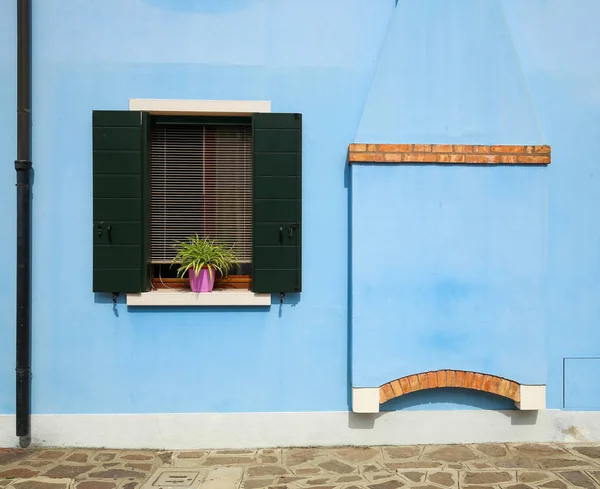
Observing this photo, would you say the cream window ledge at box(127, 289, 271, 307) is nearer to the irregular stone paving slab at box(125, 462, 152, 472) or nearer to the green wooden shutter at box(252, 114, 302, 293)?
the green wooden shutter at box(252, 114, 302, 293)

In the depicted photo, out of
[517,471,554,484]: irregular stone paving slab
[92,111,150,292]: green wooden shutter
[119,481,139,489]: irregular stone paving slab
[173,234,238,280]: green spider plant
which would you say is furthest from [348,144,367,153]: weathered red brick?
[119,481,139,489]: irregular stone paving slab

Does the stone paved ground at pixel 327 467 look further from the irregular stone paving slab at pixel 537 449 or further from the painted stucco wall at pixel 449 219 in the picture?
the painted stucco wall at pixel 449 219

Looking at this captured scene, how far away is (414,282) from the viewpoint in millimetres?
4012

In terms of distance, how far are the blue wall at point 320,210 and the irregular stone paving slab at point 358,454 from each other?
38cm

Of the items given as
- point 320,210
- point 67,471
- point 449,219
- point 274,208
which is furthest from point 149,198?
point 449,219

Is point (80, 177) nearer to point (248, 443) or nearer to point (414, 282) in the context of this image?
point (248, 443)

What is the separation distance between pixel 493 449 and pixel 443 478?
761 mm

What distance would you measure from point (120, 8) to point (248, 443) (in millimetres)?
3810

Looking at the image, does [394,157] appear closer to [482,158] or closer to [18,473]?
[482,158]

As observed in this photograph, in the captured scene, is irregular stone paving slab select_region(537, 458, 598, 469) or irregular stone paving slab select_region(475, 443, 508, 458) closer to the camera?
irregular stone paving slab select_region(537, 458, 598, 469)

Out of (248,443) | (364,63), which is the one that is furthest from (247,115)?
(248,443)

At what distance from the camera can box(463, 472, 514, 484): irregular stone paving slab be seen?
3481 millimetres

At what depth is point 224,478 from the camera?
11.6 feet

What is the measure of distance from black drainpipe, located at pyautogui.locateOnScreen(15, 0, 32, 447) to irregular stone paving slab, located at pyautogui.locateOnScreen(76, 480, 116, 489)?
0.89 m
